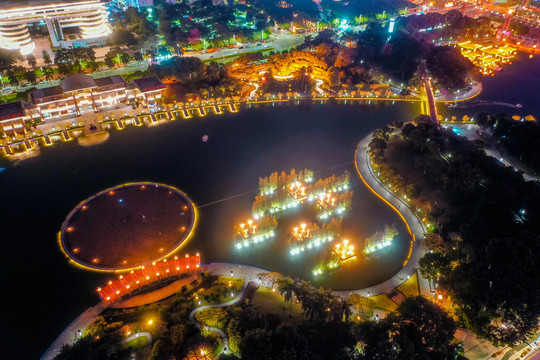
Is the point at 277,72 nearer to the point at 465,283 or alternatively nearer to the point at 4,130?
the point at 4,130

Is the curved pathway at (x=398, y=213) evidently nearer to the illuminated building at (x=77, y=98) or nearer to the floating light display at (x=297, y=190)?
the floating light display at (x=297, y=190)

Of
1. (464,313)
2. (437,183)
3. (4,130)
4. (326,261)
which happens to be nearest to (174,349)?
(326,261)

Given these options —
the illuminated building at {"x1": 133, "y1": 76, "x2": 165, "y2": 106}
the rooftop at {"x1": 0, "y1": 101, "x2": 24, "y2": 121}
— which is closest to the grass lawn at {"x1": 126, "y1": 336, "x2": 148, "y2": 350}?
the rooftop at {"x1": 0, "y1": 101, "x2": 24, "y2": 121}

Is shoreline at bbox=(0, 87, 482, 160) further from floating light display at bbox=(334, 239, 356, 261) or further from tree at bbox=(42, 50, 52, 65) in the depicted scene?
floating light display at bbox=(334, 239, 356, 261)

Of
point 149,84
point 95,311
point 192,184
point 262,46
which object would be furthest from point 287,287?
point 262,46

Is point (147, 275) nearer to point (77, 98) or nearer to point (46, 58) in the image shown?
point (77, 98)
